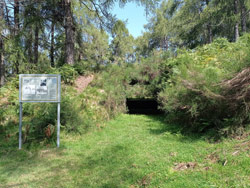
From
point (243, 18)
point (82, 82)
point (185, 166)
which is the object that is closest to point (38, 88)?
point (185, 166)

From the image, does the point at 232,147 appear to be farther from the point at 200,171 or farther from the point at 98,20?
the point at 98,20

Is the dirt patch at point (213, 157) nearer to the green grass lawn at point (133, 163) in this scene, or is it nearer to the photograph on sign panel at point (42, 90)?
the green grass lawn at point (133, 163)

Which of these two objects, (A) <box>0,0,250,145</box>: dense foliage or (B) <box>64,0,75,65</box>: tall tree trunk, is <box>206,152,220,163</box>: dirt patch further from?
(B) <box>64,0,75,65</box>: tall tree trunk

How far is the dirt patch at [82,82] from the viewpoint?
9570 millimetres

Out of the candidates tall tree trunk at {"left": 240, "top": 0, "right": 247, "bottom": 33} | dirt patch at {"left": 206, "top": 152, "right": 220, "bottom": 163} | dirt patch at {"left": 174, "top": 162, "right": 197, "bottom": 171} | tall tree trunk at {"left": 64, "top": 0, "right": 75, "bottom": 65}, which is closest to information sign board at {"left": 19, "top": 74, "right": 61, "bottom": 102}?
dirt patch at {"left": 174, "top": 162, "right": 197, "bottom": 171}

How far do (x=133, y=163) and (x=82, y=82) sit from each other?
6.80 m

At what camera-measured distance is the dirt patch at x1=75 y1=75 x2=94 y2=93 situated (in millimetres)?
9570

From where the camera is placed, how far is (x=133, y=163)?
4.01 meters

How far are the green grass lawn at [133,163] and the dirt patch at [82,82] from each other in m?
3.97

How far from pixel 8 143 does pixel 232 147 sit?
225 inches

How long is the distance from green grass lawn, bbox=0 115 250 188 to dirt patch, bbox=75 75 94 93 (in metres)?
3.97

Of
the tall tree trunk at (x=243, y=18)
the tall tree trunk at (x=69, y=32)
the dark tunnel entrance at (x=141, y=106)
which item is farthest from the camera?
the dark tunnel entrance at (x=141, y=106)

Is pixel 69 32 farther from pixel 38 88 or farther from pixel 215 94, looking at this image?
pixel 215 94

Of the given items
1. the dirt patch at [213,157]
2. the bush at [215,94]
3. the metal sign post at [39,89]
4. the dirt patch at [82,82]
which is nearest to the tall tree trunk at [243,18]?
the bush at [215,94]
